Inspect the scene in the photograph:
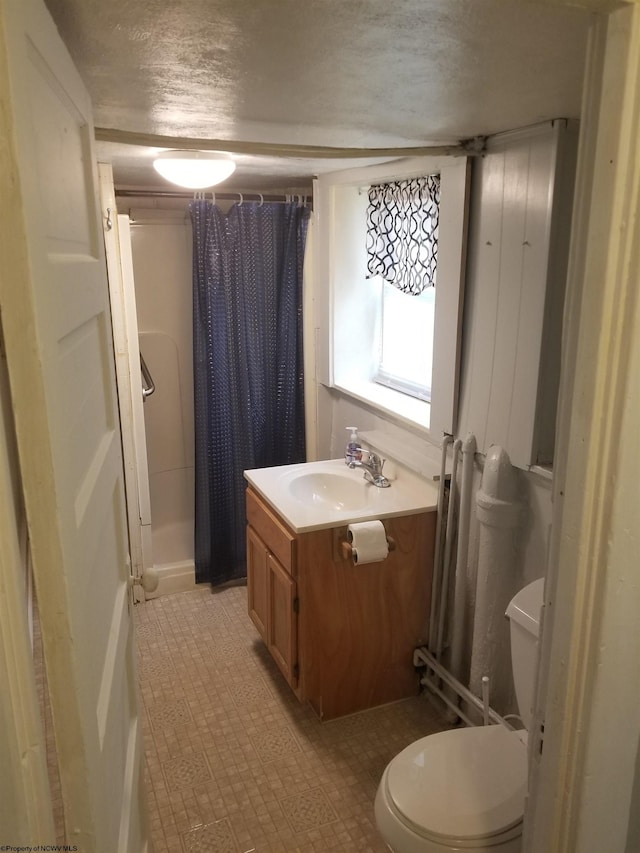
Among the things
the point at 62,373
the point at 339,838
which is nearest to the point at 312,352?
the point at 339,838

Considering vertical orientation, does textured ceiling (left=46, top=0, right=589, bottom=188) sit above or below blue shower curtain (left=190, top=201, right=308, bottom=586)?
above

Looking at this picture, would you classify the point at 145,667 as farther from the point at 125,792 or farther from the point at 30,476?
the point at 30,476

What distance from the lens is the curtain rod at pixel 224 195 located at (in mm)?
2781

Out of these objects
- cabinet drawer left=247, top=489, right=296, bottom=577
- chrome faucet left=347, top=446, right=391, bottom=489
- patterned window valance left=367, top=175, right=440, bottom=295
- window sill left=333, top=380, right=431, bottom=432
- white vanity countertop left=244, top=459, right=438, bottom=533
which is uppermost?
patterned window valance left=367, top=175, right=440, bottom=295

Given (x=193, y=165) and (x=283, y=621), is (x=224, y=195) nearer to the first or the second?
(x=193, y=165)

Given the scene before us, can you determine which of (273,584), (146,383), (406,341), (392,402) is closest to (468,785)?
(273,584)

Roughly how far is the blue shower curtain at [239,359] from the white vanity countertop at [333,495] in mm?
552

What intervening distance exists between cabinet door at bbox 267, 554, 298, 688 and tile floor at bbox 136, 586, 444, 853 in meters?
→ 0.18

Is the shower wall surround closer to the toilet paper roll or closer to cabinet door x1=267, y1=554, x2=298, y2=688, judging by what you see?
cabinet door x1=267, y1=554, x2=298, y2=688

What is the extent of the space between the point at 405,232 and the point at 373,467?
926 mm

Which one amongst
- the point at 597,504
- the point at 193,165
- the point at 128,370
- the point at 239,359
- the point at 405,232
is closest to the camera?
the point at 597,504

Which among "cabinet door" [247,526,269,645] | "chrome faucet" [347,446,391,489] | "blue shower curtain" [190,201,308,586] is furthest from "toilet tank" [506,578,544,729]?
"blue shower curtain" [190,201,308,586]

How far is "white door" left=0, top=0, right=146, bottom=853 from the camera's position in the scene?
0.60 m

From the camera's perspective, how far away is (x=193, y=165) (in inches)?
82.8
